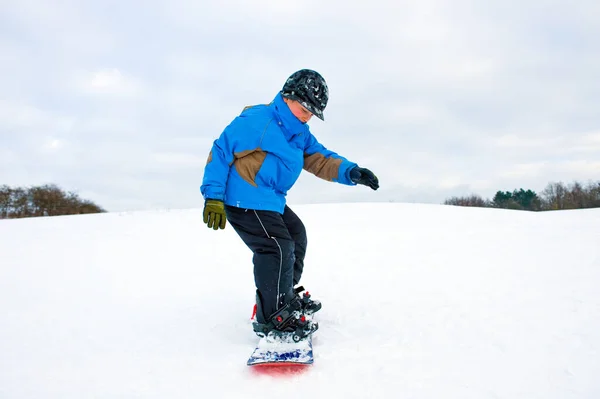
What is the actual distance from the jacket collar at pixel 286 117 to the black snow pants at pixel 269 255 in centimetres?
61

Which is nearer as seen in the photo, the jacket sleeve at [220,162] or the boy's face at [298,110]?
the jacket sleeve at [220,162]

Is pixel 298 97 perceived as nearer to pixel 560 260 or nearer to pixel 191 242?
pixel 560 260

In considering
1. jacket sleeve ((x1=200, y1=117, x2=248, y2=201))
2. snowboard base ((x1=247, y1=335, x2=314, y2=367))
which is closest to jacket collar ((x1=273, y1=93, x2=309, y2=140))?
Result: jacket sleeve ((x1=200, y1=117, x2=248, y2=201))

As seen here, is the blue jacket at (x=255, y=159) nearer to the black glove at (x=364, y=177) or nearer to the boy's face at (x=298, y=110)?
the boy's face at (x=298, y=110)

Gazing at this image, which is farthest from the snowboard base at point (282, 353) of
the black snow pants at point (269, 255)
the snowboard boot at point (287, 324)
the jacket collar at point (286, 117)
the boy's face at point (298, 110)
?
the boy's face at point (298, 110)

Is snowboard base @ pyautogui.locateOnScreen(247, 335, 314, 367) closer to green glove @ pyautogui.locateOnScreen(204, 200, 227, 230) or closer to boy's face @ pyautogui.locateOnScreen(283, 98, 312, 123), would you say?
green glove @ pyautogui.locateOnScreen(204, 200, 227, 230)

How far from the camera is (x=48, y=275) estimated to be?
4777 mm

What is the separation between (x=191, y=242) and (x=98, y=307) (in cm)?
325

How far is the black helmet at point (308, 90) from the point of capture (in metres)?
2.71

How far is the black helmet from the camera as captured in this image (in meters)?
2.71

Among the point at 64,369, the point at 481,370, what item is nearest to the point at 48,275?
the point at 64,369

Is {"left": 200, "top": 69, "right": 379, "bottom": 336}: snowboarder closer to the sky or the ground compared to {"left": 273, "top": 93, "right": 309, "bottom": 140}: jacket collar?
closer to the ground

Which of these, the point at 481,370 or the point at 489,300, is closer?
the point at 481,370

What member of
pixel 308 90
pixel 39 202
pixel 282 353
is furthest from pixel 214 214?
pixel 39 202
